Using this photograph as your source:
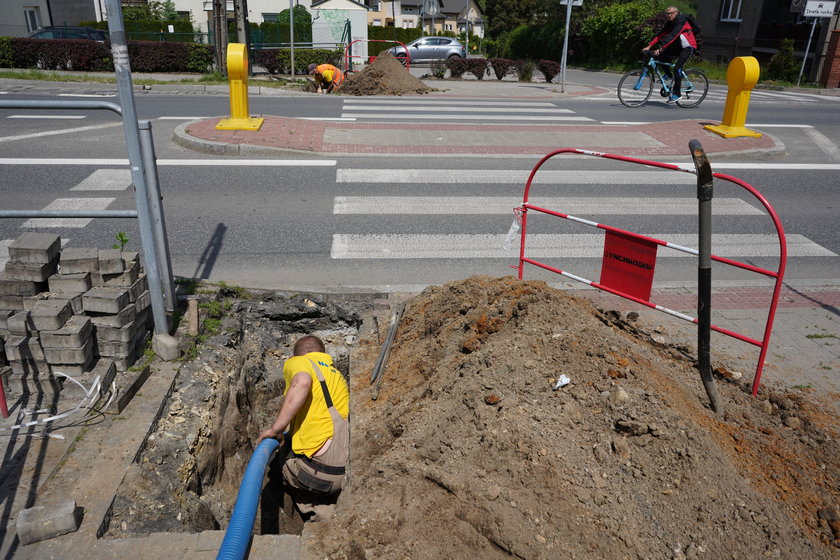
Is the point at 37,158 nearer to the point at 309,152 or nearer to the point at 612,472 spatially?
the point at 309,152

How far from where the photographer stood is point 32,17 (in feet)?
124

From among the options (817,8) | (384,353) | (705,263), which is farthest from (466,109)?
(817,8)

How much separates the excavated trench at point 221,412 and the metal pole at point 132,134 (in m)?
0.80

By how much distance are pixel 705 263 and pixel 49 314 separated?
168 inches

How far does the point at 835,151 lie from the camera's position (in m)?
12.8

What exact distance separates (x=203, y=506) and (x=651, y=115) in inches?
587

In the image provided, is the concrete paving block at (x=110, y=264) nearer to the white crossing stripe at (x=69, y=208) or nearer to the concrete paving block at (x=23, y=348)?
the concrete paving block at (x=23, y=348)

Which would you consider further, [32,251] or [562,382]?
[32,251]

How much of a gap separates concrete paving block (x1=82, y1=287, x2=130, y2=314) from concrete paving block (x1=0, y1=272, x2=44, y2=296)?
39 cm

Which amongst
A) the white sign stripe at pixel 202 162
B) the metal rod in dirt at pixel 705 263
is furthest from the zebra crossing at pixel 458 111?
the metal rod in dirt at pixel 705 263

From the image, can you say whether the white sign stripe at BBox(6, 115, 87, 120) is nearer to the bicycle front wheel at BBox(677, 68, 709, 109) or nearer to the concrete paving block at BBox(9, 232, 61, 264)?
the concrete paving block at BBox(9, 232, 61, 264)

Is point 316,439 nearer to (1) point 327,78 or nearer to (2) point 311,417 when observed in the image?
(2) point 311,417

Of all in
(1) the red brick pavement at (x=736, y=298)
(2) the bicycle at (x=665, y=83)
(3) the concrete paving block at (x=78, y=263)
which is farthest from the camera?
(2) the bicycle at (x=665, y=83)

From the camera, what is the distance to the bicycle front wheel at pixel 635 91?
657 inches
